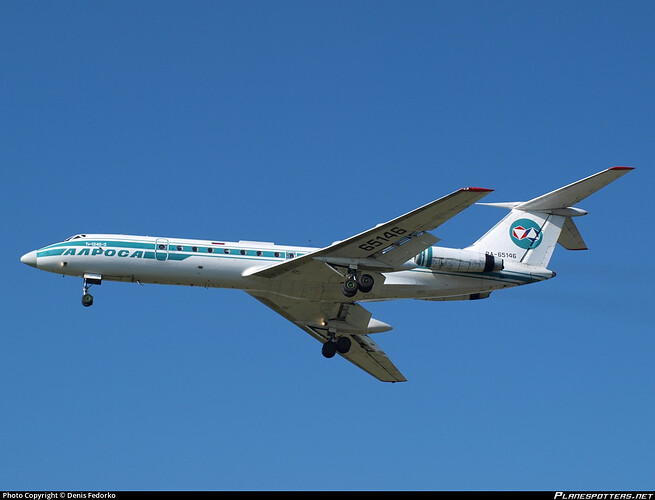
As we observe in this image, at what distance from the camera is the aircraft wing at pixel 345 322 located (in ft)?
132

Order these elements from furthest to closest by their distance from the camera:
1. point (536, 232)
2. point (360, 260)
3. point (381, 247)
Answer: point (536, 232) → point (360, 260) → point (381, 247)

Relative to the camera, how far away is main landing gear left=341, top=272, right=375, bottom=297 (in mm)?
36938

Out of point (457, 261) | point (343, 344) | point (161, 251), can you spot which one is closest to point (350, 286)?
point (457, 261)

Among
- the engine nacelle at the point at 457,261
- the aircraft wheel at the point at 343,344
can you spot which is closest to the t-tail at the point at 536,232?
the engine nacelle at the point at 457,261

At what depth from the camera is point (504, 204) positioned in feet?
132

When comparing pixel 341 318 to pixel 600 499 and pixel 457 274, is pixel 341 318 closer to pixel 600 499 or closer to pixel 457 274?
pixel 457 274

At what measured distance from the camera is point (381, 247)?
36.2 metres

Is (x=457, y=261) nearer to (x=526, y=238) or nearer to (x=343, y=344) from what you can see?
(x=526, y=238)

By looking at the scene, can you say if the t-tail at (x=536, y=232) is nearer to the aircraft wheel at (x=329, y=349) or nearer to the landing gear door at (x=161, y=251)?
the aircraft wheel at (x=329, y=349)

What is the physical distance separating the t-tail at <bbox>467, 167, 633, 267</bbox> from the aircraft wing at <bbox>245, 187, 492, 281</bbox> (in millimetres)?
4772

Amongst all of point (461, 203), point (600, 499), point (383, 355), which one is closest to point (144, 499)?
point (600, 499)

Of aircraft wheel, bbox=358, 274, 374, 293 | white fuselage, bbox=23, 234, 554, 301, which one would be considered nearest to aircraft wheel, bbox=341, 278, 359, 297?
aircraft wheel, bbox=358, 274, 374, 293

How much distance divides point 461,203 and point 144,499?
47.2 feet

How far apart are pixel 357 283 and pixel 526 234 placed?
746cm
